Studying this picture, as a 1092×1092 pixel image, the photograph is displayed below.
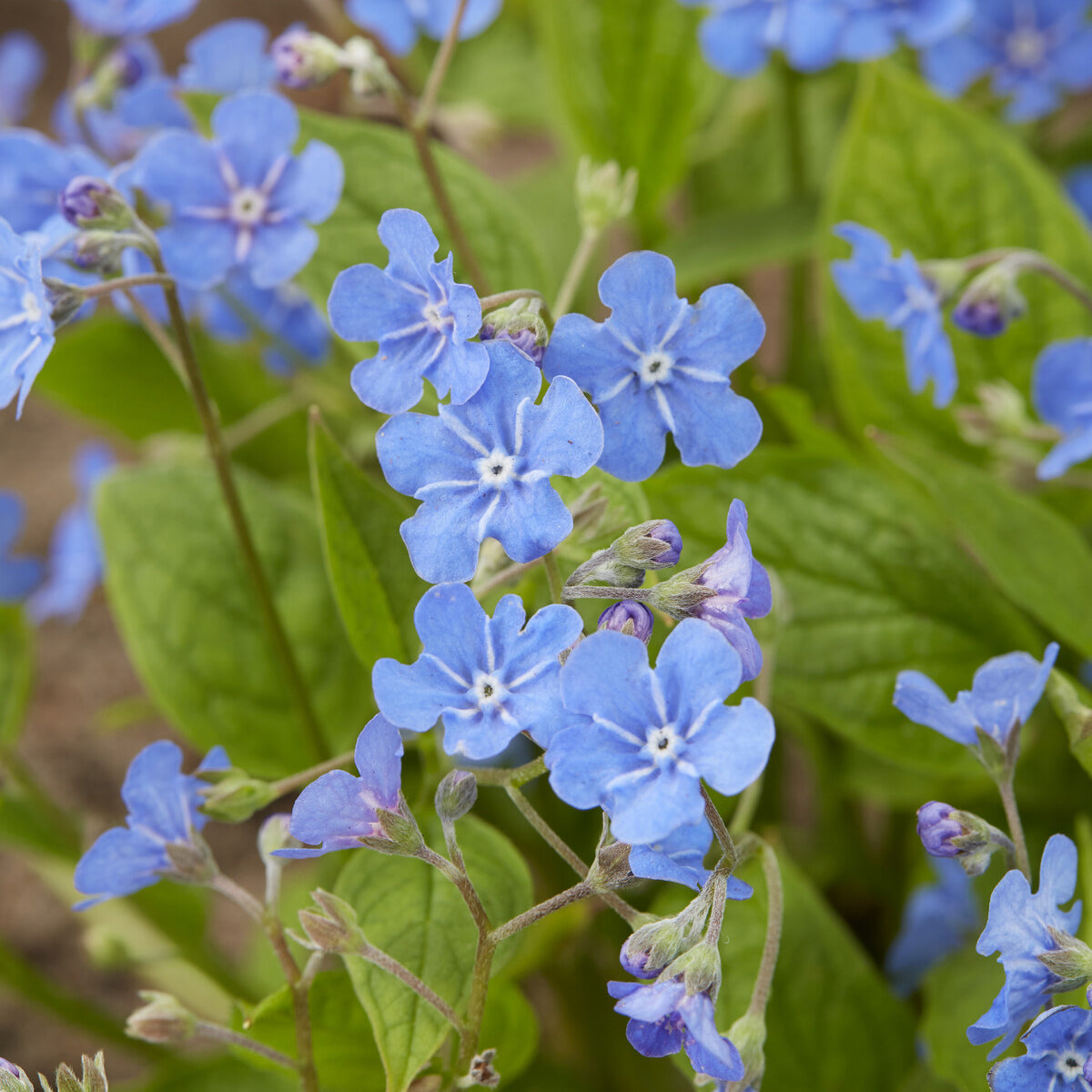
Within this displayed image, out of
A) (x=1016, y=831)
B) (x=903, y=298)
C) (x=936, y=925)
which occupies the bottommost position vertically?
(x=936, y=925)

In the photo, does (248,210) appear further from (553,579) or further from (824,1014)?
(824,1014)

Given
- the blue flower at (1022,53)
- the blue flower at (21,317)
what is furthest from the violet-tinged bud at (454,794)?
the blue flower at (1022,53)

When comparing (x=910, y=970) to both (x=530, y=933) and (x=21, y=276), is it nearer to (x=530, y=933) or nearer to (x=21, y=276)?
(x=530, y=933)

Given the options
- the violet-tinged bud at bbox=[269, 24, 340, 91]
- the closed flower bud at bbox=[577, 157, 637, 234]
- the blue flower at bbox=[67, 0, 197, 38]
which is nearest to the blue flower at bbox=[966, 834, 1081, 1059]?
the closed flower bud at bbox=[577, 157, 637, 234]

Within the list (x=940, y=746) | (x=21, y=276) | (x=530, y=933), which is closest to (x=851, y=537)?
(x=940, y=746)

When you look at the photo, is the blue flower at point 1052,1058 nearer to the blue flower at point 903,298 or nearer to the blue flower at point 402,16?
the blue flower at point 903,298

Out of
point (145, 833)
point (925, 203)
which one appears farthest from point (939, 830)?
point (925, 203)
